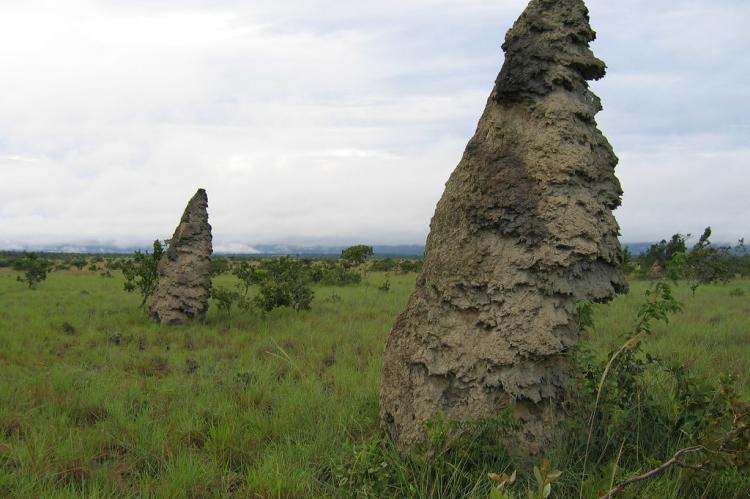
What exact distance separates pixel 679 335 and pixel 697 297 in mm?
6710

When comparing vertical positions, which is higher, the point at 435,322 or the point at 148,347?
the point at 435,322

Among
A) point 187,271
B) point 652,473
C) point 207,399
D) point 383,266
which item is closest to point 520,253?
point 652,473

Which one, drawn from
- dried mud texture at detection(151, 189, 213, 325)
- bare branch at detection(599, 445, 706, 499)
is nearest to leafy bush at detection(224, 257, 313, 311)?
dried mud texture at detection(151, 189, 213, 325)

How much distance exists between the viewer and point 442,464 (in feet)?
10.8

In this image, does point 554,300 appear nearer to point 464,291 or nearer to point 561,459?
point 464,291

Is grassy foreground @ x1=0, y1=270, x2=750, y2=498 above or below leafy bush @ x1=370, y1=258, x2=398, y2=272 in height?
below

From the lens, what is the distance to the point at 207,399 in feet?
17.1

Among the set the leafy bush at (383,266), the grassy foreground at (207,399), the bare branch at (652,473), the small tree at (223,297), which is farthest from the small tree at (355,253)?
the bare branch at (652,473)

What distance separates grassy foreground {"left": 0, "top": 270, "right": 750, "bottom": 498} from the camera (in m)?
3.53

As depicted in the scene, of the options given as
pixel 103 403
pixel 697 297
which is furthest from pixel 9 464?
pixel 697 297

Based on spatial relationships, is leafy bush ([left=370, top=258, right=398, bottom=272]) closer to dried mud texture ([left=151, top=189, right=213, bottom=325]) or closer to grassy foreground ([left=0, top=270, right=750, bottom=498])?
dried mud texture ([left=151, top=189, right=213, bottom=325])

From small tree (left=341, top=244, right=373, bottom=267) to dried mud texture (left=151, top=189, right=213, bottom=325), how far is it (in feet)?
33.5

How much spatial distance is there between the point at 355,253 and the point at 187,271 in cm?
1104

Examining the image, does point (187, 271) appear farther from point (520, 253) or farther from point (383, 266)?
point (383, 266)
